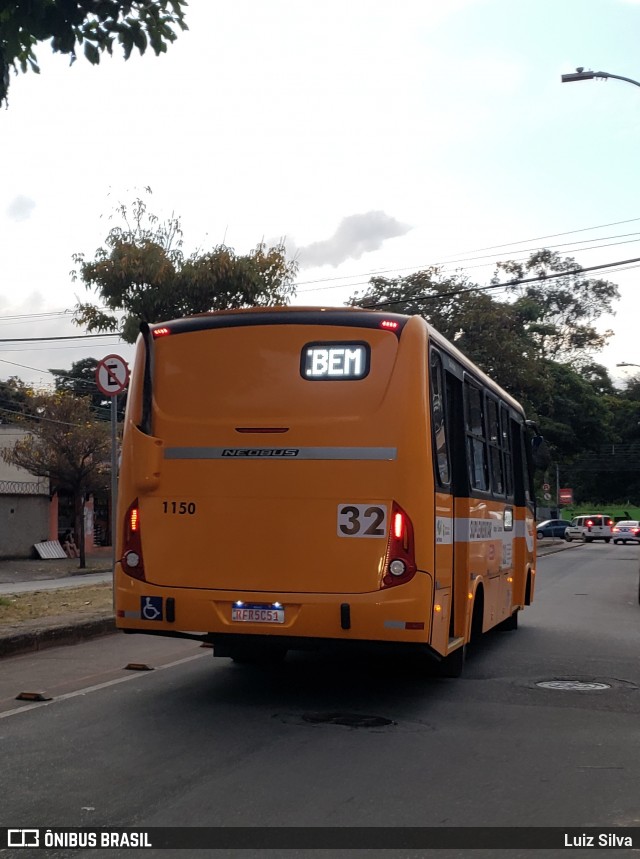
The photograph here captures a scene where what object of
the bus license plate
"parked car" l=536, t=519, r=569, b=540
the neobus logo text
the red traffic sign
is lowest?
"parked car" l=536, t=519, r=569, b=540

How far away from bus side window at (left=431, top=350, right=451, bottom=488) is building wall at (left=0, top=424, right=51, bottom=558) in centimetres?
3256

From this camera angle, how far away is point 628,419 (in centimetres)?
8950

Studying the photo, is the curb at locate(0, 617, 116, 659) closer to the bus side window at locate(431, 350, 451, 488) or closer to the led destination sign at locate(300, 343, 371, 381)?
the led destination sign at locate(300, 343, 371, 381)

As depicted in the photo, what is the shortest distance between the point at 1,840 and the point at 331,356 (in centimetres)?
439

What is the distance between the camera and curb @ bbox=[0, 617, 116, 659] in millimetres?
10867

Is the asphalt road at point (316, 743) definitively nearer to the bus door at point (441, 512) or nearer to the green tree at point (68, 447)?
the bus door at point (441, 512)

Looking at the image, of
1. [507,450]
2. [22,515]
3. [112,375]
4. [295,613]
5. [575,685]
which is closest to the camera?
[295,613]

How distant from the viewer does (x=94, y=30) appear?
8.81m

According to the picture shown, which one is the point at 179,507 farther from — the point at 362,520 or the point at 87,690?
the point at 87,690

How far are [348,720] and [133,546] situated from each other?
→ 2.16 m

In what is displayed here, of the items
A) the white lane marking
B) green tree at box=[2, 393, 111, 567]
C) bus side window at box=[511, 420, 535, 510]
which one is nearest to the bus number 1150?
the white lane marking

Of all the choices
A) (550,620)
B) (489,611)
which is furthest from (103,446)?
(489,611)

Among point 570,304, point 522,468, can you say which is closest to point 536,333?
point 570,304

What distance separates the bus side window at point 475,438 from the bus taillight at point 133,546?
3.14 metres
